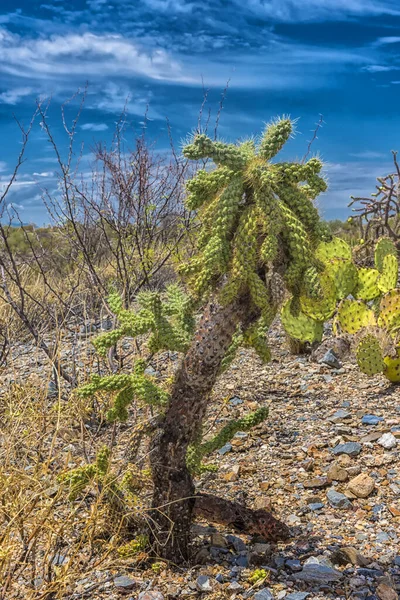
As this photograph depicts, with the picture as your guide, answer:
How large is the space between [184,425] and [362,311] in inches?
143

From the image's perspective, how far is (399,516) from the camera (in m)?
3.36

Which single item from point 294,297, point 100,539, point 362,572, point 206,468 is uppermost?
point 294,297

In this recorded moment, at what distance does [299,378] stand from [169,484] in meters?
2.85

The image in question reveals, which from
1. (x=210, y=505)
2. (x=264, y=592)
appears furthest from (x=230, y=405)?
(x=264, y=592)

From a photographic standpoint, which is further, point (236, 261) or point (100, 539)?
point (100, 539)

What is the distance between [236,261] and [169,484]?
3.72 ft

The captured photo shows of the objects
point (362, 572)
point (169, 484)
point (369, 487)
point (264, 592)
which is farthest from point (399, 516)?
point (169, 484)

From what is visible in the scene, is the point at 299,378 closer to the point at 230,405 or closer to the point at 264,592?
the point at 230,405

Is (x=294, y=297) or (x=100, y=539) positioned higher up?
(x=294, y=297)

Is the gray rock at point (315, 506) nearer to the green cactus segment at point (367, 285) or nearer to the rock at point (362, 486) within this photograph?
the rock at point (362, 486)

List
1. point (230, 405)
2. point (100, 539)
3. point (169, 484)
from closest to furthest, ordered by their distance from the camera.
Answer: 1. point (169, 484)
2. point (100, 539)
3. point (230, 405)

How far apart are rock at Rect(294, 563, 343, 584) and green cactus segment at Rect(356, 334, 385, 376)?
2.56 m

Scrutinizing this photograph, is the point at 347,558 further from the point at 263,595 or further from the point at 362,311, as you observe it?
the point at 362,311

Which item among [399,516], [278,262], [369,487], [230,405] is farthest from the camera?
[230,405]
